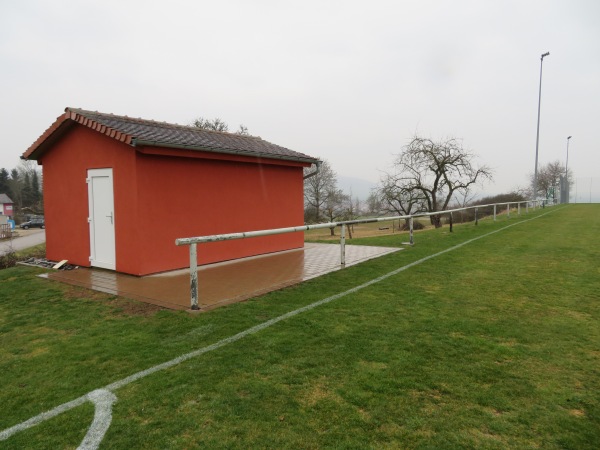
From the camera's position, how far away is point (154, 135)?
8.02 metres

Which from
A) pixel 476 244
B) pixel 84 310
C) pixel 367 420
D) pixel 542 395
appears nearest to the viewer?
pixel 367 420

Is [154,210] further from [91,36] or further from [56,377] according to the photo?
[91,36]

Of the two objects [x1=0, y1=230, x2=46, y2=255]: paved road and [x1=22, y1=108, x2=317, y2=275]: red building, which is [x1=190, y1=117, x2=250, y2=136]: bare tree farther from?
[x1=22, y1=108, x2=317, y2=275]: red building

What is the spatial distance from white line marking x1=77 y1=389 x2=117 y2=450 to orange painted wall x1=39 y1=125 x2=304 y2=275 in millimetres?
4833

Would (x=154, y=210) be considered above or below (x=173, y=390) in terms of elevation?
above

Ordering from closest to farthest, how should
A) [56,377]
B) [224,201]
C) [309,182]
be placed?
[56,377] → [224,201] → [309,182]

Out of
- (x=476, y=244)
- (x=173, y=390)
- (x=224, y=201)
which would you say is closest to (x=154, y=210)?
(x=224, y=201)

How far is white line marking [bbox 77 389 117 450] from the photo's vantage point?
249 cm

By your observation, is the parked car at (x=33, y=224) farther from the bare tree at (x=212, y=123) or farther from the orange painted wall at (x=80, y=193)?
the orange painted wall at (x=80, y=193)

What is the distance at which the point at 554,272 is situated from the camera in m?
7.43

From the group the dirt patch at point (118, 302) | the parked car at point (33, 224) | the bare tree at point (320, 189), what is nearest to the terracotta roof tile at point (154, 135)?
the dirt patch at point (118, 302)

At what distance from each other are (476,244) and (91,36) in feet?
48.4

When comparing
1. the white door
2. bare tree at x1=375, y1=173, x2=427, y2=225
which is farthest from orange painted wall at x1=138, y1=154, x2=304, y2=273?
bare tree at x1=375, y1=173, x2=427, y2=225

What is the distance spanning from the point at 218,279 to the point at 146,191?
234 cm
